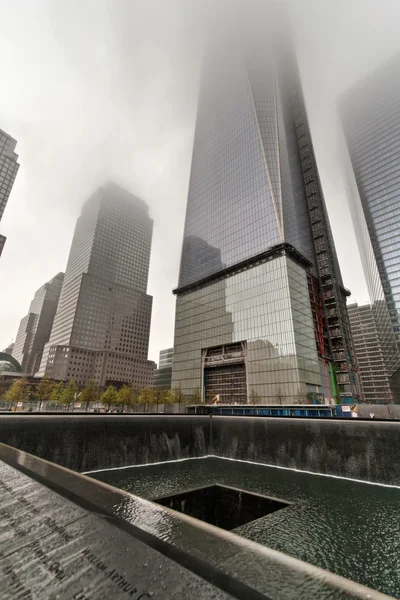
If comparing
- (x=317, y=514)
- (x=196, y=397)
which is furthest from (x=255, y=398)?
(x=317, y=514)

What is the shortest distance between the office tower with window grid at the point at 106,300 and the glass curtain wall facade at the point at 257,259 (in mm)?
69560

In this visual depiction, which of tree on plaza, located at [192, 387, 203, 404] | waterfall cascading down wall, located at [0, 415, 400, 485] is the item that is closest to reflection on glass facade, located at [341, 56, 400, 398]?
tree on plaza, located at [192, 387, 203, 404]

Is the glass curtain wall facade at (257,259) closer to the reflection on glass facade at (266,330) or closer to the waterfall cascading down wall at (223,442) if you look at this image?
the reflection on glass facade at (266,330)

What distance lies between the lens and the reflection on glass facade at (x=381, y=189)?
10600cm

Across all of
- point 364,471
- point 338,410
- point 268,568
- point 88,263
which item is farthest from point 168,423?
point 88,263

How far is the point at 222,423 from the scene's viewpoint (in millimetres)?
26125

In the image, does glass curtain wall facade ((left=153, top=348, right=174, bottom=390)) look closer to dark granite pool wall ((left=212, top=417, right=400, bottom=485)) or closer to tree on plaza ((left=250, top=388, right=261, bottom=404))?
tree on plaza ((left=250, top=388, right=261, bottom=404))

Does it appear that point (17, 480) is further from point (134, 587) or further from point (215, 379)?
point (215, 379)

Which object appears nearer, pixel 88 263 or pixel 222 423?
pixel 222 423

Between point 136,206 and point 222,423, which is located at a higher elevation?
point 136,206

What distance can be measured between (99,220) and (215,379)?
5200 inches

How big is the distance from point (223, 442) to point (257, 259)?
56766 mm

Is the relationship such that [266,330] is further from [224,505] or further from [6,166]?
[6,166]

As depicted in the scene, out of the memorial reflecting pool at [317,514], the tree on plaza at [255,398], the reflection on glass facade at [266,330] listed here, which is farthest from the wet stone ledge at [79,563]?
the tree on plaza at [255,398]
